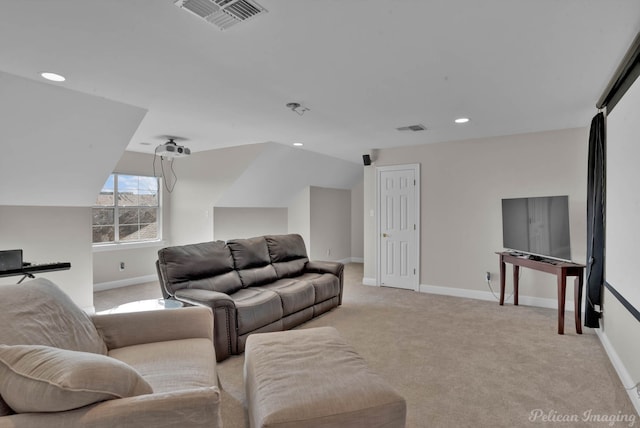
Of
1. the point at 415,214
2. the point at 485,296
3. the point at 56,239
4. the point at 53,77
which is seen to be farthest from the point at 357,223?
the point at 53,77

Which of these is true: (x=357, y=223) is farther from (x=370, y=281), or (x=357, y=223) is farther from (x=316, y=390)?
(x=316, y=390)

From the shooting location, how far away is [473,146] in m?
4.84

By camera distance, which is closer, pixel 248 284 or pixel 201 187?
pixel 248 284

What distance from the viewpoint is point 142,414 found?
1145mm

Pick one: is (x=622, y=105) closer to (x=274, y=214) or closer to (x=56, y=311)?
(x=56, y=311)

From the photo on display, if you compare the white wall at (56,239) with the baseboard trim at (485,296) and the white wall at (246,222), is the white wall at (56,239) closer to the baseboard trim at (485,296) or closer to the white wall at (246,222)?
the white wall at (246,222)

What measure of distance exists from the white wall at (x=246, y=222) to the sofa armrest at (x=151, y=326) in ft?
13.0

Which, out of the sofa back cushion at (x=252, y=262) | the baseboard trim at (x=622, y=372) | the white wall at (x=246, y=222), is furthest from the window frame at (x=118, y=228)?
the baseboard trim at (x=622, y=372)

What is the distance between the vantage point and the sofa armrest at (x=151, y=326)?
2010 millimetres

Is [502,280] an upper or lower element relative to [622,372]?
upper

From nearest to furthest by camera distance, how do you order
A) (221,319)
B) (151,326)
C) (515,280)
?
(151,326), (221,319), (515,280)

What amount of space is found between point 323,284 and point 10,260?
3063 mm

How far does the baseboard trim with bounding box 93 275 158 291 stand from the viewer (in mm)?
5383

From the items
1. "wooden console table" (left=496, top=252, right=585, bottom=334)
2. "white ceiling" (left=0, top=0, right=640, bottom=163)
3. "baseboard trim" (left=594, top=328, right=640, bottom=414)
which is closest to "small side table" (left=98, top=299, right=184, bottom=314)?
"white ceiling" (left=0, top=0, right=640, bottom=163)
